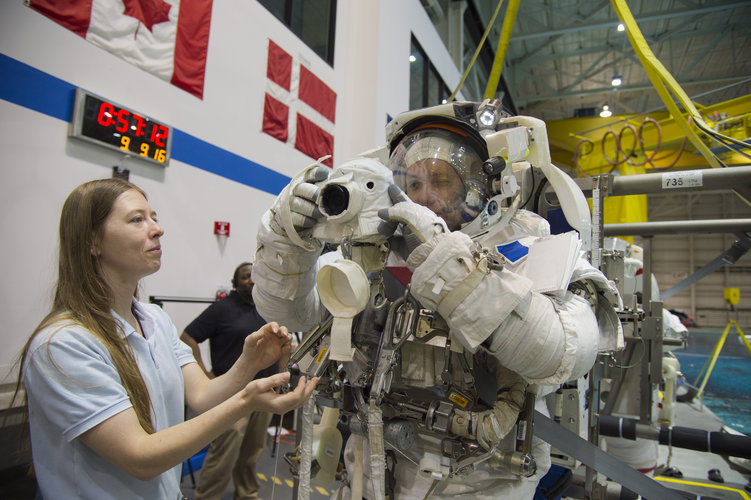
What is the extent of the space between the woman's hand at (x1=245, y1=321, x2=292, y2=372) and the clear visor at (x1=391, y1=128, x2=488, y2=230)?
27.0 inches

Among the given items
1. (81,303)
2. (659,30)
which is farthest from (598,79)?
(81,303)

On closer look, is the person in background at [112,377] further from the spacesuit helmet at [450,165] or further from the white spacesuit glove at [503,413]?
the spacesuit helmet at [450,165]

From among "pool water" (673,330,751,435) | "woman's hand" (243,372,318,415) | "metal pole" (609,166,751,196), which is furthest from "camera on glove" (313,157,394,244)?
"pool water" (673,330,751,435)

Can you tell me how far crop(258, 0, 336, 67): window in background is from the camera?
5402 mm

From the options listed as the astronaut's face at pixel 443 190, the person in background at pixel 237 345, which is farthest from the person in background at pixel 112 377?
the person in background at pixel 237 345

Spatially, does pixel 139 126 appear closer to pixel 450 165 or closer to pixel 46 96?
pixel 46 96

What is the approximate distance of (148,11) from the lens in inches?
129

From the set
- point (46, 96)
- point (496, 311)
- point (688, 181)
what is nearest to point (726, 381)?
point (688, 181)

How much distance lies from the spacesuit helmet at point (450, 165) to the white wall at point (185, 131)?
2.01 meters

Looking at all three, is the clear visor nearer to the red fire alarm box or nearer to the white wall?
the white wall

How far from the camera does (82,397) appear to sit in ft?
3.28

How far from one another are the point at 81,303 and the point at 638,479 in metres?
2.01

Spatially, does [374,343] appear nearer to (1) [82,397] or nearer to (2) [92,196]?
(1) [82,397]

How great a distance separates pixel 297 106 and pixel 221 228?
177 cm
